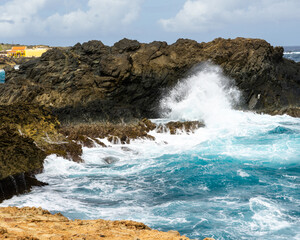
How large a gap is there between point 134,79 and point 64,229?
19174 mm

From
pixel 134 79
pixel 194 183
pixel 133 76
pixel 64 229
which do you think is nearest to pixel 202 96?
pixel 134 79

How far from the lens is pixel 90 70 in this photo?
2484 cm

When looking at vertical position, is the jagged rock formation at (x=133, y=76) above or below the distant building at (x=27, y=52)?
below

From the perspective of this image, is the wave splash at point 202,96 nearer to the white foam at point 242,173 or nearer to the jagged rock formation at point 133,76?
the jagged rock formation at point 133,76

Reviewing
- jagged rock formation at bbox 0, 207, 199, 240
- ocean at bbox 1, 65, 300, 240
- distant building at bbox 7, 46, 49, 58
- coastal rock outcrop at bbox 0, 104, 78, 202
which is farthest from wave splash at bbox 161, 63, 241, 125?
distant building at bbox 7, 46, 49, 58

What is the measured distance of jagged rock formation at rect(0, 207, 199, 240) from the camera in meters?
5.18

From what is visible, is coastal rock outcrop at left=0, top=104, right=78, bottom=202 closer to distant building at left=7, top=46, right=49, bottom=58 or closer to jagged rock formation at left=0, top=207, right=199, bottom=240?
jagged rock formation at left=0, top=207, right=199, bottom=240

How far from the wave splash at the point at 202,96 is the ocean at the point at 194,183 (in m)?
3.31

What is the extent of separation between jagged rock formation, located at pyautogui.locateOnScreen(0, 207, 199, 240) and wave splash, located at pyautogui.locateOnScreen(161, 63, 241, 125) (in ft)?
59.1

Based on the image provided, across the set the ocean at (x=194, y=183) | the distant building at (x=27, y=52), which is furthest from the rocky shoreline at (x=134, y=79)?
the distant building at (x=27, y=52)

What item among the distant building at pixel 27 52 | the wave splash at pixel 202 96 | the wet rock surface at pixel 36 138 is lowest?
the wet rock surface at pixel 36 138

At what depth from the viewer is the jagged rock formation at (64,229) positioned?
518 cm

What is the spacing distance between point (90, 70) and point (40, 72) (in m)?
3.35

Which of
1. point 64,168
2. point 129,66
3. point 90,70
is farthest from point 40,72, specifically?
point 64,168
